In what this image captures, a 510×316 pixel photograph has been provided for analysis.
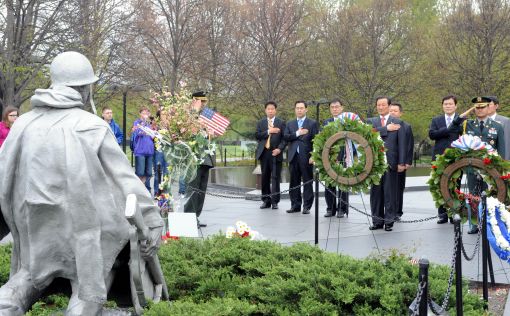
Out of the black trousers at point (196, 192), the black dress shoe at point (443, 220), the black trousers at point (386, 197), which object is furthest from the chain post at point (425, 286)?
the black dress shoe at point (443, 220)

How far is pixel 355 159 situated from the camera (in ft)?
35.0

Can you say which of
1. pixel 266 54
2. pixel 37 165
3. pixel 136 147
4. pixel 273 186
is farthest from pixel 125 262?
pixel 266 54

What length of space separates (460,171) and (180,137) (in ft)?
13.6

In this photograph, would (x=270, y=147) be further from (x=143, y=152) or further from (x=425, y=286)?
(x=425, y=286)

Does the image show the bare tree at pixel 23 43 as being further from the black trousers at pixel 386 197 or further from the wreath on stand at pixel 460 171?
the wreath on stand at pixel 460 171

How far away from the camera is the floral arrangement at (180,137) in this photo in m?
10.1

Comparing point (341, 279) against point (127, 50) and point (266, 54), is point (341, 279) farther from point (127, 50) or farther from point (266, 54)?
point (266, 54)

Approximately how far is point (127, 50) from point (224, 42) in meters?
8.64

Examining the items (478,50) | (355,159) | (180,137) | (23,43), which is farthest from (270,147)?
(478,50)

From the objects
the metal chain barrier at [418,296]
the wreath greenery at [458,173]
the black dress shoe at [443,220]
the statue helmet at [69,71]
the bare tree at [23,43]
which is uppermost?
the bare tree at [23,43]

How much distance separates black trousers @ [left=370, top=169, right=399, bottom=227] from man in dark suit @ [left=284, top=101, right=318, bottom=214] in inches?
71.9

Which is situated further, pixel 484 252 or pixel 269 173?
pixel 269 173

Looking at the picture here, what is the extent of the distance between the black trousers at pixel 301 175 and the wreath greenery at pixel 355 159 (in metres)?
2.75

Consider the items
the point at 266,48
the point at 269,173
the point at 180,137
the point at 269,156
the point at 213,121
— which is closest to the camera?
the point at 180,137
